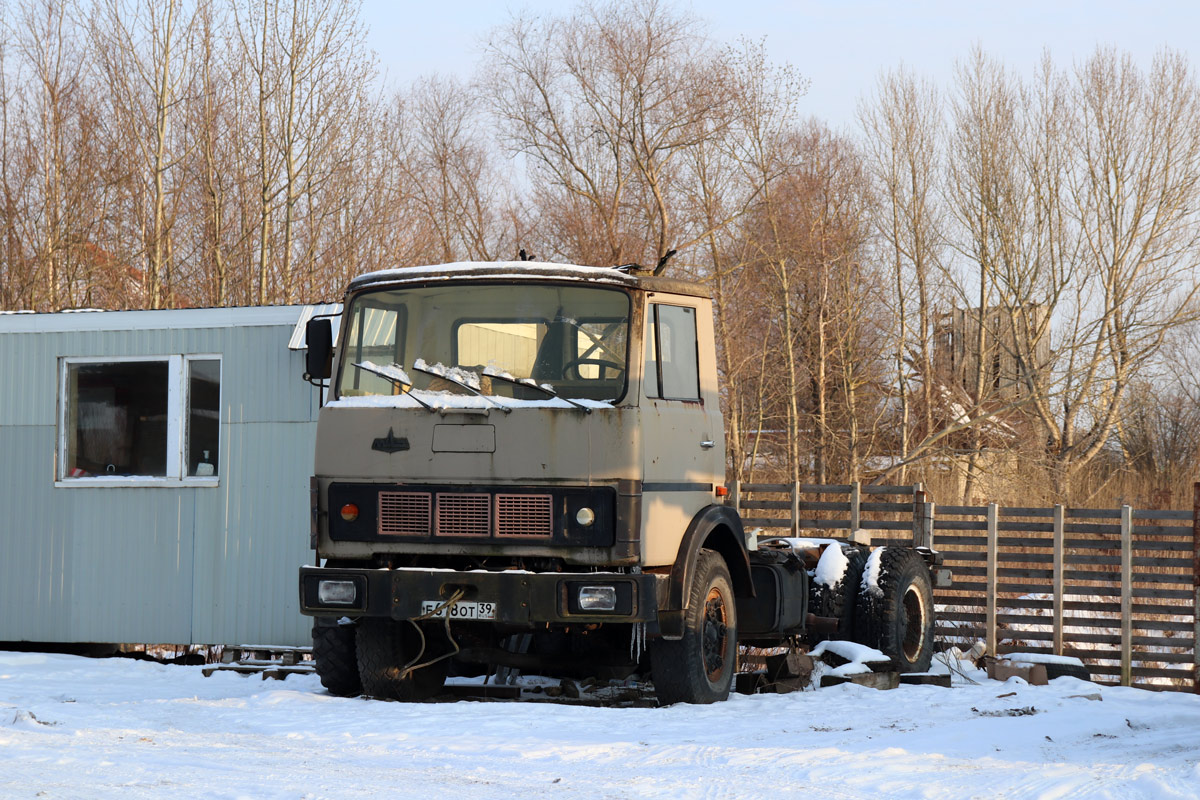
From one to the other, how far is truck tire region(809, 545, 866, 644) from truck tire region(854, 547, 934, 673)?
0.07 metres

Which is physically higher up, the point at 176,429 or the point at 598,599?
the point at 176,429

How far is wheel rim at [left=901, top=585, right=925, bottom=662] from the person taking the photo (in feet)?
39.9

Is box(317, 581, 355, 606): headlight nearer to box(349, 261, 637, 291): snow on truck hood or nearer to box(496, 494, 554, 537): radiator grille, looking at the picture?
box(496, 494, 554, 537): radiator grille

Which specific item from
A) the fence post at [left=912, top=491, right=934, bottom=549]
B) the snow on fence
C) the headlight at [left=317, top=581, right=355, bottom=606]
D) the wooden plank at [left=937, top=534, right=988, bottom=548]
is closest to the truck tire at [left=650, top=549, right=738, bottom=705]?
the headlight at [left=317, top=581, right=355, bottom=606]

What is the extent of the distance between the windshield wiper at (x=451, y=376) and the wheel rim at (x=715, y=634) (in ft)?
6.48

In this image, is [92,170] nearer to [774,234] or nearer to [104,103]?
[104,103]

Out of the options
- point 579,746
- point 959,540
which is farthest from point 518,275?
point 959,540

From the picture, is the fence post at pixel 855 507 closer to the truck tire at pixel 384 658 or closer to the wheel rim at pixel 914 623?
the wheel rim at pixel 914 623

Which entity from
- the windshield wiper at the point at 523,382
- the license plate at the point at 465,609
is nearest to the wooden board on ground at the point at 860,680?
the license plate at the point at 465,609

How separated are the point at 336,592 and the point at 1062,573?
353 inches

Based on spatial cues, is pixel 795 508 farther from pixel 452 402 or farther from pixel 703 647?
pixel 452 402

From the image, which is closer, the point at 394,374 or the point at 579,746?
the point at 579,746

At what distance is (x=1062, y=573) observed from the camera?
14.9 m

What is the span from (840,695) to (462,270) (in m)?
4.23
